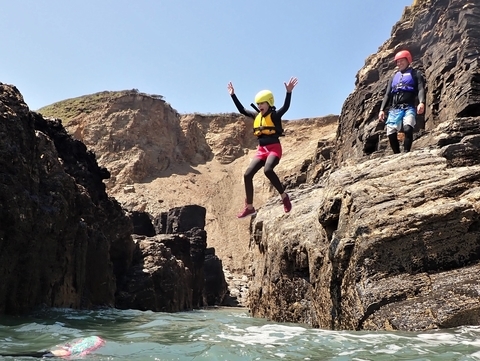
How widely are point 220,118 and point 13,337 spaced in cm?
7183

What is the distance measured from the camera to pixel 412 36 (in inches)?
730

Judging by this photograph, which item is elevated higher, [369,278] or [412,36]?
[412,36]

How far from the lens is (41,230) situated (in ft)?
38.6

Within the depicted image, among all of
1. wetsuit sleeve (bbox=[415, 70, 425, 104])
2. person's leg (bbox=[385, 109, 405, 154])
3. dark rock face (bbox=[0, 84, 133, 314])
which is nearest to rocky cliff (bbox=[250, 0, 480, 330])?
person's leg (bbox=[385, 109, 405, 154])

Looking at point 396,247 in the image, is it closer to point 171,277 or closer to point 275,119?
point 275,119

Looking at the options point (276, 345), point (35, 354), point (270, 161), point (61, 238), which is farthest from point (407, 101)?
point (61, 238)

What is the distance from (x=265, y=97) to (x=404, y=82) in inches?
136

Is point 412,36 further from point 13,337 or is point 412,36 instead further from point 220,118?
point 220,118

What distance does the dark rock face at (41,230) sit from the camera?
10570 millimetres

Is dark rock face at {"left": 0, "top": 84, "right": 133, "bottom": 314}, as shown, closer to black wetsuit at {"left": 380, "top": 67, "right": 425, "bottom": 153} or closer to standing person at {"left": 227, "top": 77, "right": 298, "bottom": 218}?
standing person at {"left": 227, "top": 77, "right": 298, "bottom": 218}

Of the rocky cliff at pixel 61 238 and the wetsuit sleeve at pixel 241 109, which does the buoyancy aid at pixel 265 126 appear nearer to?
the wetsuit sleeve at pixel 241 109

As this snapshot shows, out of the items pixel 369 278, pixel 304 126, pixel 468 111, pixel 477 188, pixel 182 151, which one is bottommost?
pixel 369 278

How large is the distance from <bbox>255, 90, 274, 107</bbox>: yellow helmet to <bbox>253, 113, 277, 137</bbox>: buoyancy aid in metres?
0.24

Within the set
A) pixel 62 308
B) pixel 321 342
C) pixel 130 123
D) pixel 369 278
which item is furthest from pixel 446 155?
pixel 130 123
